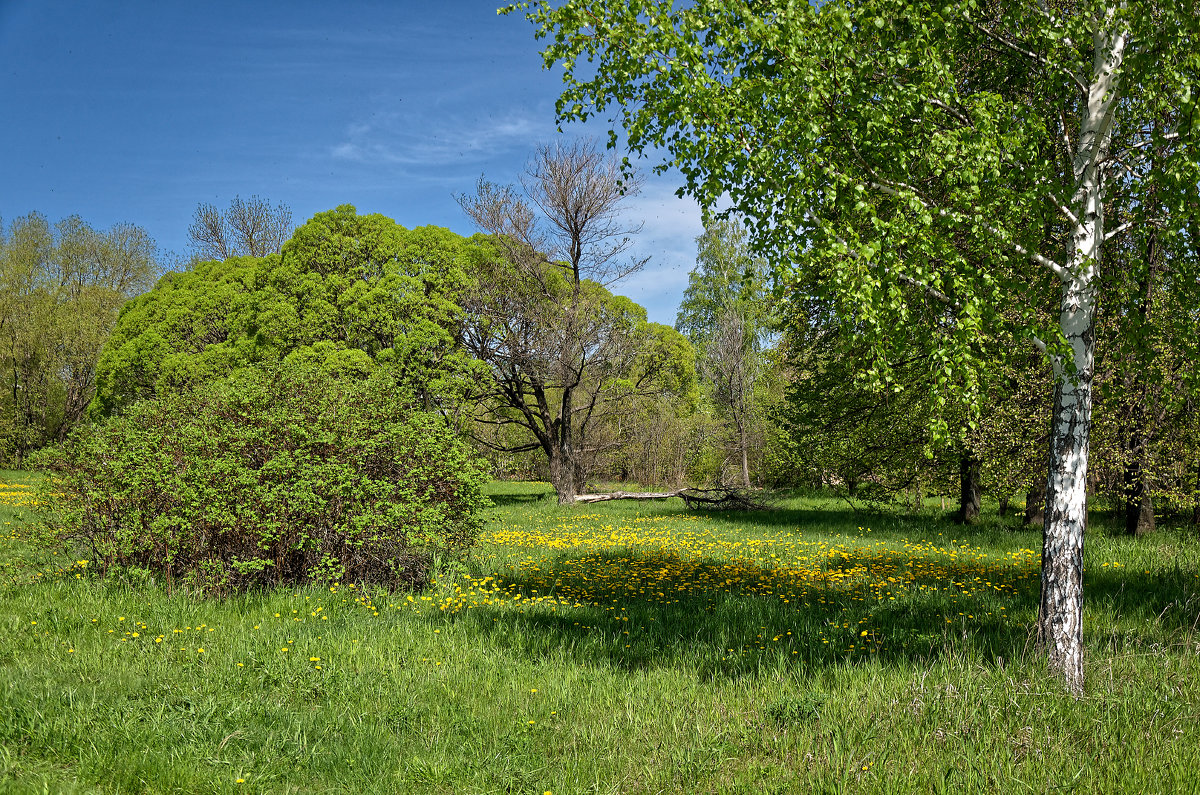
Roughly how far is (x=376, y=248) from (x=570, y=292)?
6792mm

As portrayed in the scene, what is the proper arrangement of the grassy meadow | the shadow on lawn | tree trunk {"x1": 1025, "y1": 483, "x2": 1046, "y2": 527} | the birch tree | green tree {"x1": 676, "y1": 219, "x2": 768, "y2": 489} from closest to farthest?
the grassy meadow
the birch tree
the shadow on lawn
tree trunk {"x1": 1025, "y1": 483, "x2": 1046, "y2": 527}
green tree {"x1": 676, "y1": 219, "x2": 768, "y2": 489}

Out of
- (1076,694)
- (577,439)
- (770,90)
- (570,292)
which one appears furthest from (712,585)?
(577,439)

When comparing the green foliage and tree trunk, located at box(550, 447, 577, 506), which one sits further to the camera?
tree trunk, located at box(550, 447, 577, 506)

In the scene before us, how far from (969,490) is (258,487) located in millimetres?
15393

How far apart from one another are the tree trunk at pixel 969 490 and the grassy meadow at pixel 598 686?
A: 19.3 ft

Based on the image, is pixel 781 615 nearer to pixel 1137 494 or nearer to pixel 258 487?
pixel 258 487

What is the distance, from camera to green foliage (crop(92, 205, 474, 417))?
21578 millimetres

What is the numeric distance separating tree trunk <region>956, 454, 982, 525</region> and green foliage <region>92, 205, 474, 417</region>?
46.2 ft

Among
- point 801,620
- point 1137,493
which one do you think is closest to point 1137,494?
point 1137,493

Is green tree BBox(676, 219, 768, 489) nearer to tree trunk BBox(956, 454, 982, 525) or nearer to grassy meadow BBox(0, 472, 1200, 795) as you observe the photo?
tree trunk BBox(956, 454, 982, 525)

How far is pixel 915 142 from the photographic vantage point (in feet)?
18.7

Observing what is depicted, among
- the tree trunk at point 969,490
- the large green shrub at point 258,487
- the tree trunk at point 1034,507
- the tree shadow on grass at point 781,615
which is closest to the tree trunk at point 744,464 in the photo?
the tree trunk at point 969,490

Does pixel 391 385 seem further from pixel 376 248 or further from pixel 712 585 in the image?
pixel 376 248

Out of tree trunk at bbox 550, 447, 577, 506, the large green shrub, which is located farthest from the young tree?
the large green shrub
